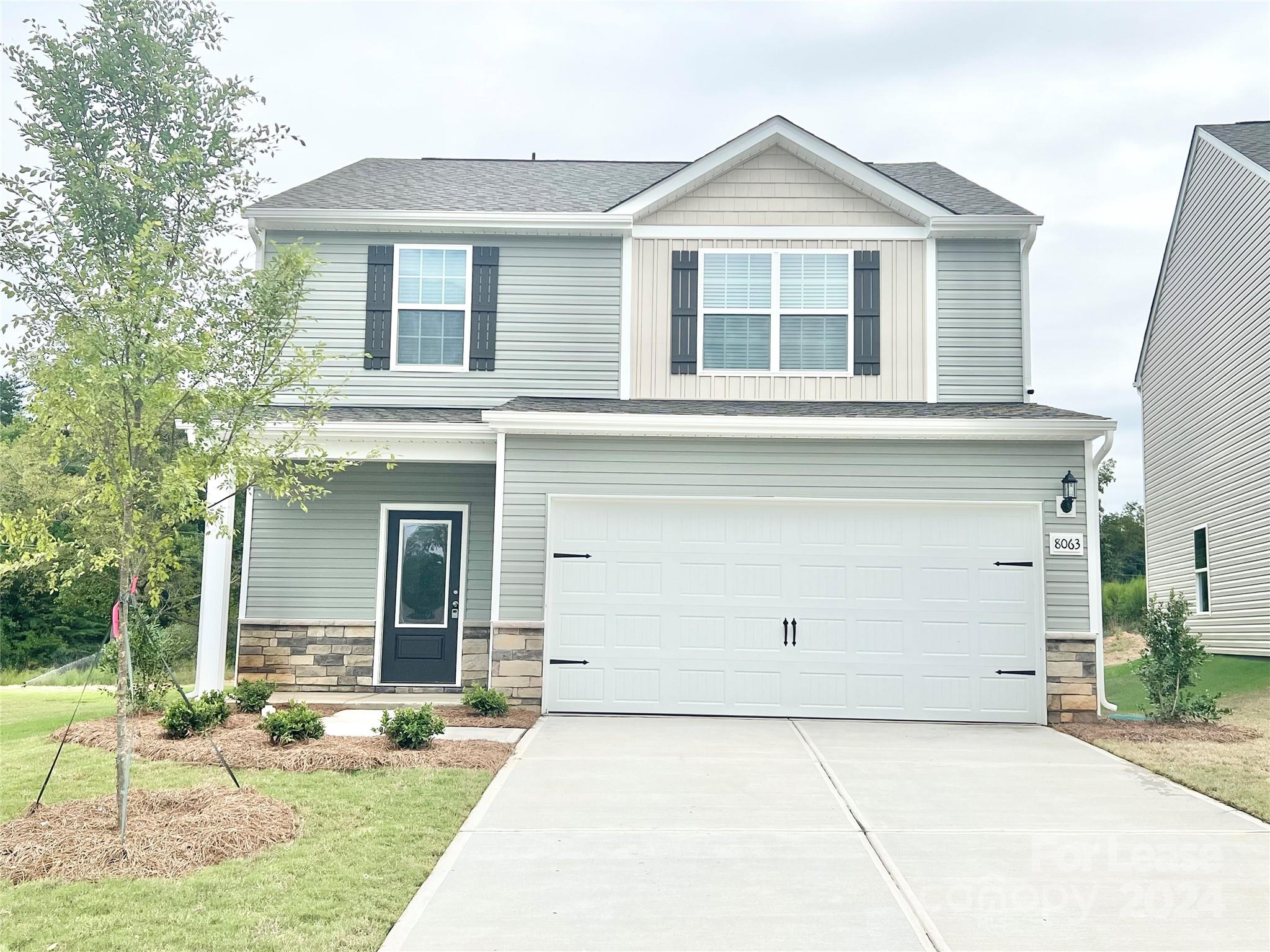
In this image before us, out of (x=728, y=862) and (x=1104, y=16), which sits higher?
(x=1104, y=16)

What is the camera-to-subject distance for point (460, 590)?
39.8 feet

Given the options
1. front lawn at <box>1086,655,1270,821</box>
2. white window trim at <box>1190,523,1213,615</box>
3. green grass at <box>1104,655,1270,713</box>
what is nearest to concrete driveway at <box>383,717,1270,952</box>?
front lawn at <box>1086,655,1270,821</box>

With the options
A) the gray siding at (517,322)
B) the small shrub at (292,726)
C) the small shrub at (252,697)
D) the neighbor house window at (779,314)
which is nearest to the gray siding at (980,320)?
the neighbor house window at (779,314)

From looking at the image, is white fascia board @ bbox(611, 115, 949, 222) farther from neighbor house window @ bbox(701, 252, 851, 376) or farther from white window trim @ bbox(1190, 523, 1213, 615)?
white window trim @ bbox(1190, 523, 1213, 615)

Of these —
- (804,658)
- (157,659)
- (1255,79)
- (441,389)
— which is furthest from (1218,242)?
(157,659)

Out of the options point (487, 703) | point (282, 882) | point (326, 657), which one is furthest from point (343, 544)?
point (282, 882)

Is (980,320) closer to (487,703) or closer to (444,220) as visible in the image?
(444,220)

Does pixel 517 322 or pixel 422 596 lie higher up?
pixel 517 322

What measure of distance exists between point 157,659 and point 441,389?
440 centimetres

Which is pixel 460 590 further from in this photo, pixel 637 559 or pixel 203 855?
pixel 203 855

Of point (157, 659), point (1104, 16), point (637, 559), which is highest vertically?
point (1104, 16)

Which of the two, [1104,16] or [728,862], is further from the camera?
[1104,16]

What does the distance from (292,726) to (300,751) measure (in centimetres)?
47

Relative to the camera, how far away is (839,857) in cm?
558
